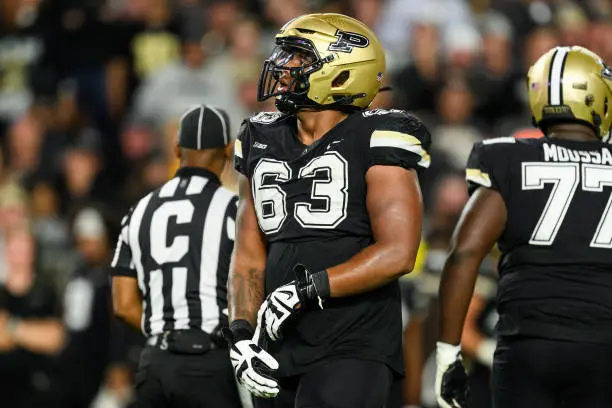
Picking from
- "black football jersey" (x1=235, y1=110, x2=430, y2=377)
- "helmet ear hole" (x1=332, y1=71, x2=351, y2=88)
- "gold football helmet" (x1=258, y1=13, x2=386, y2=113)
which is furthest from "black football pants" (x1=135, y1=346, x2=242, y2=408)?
"helmet ear hole" (x1=332, y1=71, x2=351, y2=88)

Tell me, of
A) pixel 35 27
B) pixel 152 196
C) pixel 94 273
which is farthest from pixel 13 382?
pixel 35 27

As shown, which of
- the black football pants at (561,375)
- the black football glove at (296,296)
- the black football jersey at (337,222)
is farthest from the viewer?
the black football pants at (561,375)

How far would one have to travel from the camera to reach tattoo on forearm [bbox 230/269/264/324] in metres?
4.78

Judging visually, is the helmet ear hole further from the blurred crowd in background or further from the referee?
the blurred crowd in background

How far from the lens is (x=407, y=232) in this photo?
452 cm

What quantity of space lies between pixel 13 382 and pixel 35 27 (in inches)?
181

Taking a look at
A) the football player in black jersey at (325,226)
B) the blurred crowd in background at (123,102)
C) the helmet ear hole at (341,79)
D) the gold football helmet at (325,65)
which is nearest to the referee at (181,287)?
the football player in black jersey at (325,226)

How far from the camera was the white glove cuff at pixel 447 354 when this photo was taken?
523 centimetres

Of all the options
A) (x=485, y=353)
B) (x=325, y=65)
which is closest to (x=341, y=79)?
(x=325, y=65)

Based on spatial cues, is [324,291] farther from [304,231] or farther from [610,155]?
[610,155]

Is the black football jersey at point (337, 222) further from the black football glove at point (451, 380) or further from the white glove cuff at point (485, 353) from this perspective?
the white glove cuff at point (485, 353)

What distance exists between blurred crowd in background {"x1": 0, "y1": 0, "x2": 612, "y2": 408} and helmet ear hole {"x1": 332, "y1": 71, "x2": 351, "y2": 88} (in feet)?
12.9

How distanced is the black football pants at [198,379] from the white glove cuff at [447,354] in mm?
975

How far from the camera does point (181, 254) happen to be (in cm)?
577
